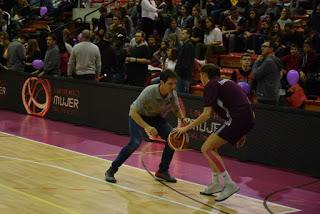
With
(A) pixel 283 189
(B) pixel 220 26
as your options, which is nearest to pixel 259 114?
(A) pixel 283 189

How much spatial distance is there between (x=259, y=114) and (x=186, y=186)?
8.17 ft

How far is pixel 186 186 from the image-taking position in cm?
839

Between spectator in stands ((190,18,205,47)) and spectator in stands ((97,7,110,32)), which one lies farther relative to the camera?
spectator in stands ((97,7,110,32))

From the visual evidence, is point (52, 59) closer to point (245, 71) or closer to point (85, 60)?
point (85, 60)

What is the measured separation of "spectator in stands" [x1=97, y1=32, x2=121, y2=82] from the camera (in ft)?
45.9

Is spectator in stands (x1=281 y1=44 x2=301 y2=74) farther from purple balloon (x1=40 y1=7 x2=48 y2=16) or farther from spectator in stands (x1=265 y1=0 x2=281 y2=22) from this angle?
purple balloon (x1=40 y1=7 x2=48 y2=16)

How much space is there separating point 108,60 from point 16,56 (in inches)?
110

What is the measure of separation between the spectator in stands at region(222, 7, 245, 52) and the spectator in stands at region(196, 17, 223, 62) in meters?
0.84

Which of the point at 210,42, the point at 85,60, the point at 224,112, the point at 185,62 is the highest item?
the point at 210,42

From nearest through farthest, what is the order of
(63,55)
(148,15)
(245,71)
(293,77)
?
(245,71) → (293,77) → (63,55) → (148,15)

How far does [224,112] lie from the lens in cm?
755

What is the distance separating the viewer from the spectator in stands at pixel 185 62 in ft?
39.9

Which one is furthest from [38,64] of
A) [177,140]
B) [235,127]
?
[235,127]

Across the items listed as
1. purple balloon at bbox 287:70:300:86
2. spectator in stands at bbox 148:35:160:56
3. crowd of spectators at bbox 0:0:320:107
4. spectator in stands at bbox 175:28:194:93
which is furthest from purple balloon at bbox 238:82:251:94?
spectator in stands at bbox 148:35:160:56
